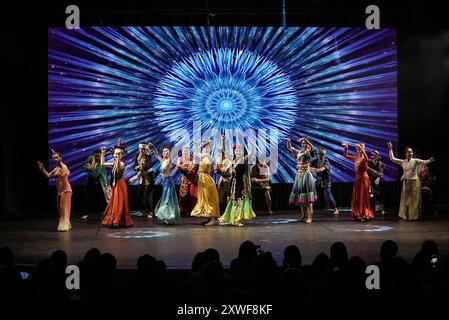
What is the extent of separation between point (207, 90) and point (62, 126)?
8.97ft

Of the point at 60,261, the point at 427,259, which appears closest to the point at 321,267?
the point at 427,259

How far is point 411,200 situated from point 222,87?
157 inches

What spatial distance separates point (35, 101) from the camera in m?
12.4

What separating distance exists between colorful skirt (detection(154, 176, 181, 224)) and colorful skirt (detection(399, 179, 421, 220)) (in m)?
3.81

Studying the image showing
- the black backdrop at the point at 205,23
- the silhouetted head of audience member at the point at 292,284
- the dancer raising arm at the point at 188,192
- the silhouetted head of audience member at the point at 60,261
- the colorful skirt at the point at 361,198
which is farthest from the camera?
the black backdrop at the point at 205,23

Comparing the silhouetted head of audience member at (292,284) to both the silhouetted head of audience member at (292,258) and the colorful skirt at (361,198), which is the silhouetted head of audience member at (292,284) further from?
the colorful skirt at (361,198)

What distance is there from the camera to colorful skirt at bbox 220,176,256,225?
1026 centimetres

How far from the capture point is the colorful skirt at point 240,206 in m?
10.3

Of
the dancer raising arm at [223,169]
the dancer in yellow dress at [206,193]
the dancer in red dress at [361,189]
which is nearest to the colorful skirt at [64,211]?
the dancer in yellow dress at [206,193]

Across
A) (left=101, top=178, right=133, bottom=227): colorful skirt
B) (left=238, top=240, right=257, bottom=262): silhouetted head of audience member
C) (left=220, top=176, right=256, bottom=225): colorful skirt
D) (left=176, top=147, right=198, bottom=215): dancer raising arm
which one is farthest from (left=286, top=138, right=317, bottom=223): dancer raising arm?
(left=238, top=240, right=257, bottom=262): silhouetted head of audience member

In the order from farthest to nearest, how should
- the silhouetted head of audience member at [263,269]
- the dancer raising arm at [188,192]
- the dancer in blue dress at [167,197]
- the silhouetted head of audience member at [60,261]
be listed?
the dancer raising arm at [188,192] < the dancer in blue dress at [167,197] < the silhouetted head of audience member at [60,261] < the silhouetted head of audience member at [263,269]

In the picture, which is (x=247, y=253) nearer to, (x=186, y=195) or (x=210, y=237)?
(x=210, y=237)

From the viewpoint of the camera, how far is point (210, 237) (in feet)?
30.1

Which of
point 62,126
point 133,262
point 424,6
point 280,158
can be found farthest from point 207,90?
point 133,262
